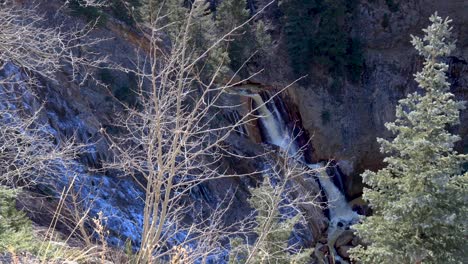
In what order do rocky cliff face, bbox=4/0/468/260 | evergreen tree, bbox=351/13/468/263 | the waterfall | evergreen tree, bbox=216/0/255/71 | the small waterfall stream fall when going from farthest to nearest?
1. evergreen tree, bbox=216/0/255/71
2. the waterfall
3. the small waterfall stream
4. rocky cliff face, bbox=4/0/468/260
5. evergreen tree, bbox=351/13/468/263

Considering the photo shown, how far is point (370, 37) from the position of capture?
78.9 ft

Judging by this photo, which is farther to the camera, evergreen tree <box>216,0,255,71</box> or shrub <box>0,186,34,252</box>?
evergreen tree <box>216,0,255,71</box>

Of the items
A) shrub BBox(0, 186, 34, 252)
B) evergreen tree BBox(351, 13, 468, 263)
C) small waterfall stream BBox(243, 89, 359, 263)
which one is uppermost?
shrub BBox(0, 186, 34, 252)

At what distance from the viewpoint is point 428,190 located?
7.22 meters

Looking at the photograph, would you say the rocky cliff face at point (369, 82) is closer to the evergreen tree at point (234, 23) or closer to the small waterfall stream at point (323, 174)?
the small waterfall stream at point (323, 174)

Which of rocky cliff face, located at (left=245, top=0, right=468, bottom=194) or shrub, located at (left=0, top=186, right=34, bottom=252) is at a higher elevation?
shrub, located at (left=0, top=186, right=34, bottom=252)

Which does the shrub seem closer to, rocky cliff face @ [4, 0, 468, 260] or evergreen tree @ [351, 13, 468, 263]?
evergreen tree @ [351, 13, 468, 263]

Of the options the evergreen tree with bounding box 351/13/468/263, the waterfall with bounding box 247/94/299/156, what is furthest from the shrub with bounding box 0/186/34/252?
the waterfall with bounding box 247/94/299/156

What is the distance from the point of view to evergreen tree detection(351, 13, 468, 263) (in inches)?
280

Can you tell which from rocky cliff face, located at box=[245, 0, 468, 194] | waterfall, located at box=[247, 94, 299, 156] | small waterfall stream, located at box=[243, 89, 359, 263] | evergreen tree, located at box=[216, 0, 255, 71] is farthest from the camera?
rocky cliff face, located at box=[245, 0, 468, 194]

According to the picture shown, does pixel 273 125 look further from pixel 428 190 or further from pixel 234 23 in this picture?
pixel 428 190

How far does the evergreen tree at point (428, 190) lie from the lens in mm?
7109

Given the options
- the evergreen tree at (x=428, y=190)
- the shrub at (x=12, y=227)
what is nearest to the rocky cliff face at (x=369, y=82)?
the evergreen tree at (x=428, y=190)

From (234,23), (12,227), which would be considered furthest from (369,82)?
(12,227)
